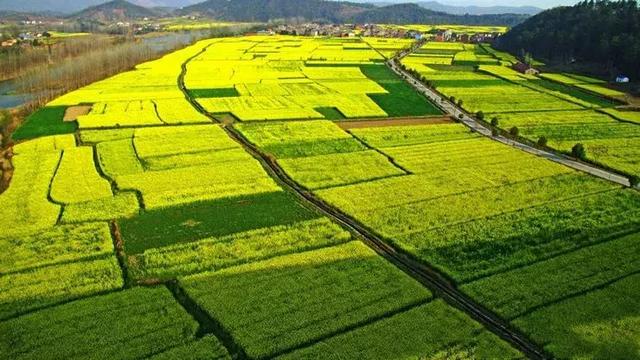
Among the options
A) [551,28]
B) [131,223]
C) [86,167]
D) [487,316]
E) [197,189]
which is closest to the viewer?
[487,316]

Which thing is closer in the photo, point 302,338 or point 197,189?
point 302,338

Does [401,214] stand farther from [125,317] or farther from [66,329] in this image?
[66,329]

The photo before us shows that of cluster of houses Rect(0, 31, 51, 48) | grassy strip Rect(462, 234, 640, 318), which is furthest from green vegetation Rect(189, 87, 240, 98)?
cluster of houses Rect(0, 31, 51, 48)

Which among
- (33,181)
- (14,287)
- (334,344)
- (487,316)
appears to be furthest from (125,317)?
(33,181)

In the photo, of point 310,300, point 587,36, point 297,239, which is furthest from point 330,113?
point 587,36

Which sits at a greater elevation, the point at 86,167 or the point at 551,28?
the point at 551,28

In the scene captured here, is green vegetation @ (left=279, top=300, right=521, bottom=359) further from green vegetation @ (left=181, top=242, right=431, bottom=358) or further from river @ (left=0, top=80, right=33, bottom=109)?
river @ (left=0, top=80, right=33, bottom=109)

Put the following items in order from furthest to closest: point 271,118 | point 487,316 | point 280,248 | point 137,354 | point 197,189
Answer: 1. point 271,118
2. point 197,189
3. point 280,248
4. point 487,316
5. point 137,354
